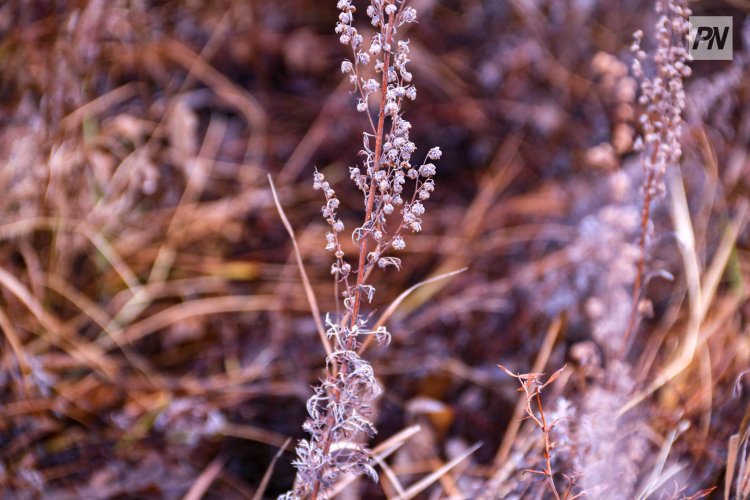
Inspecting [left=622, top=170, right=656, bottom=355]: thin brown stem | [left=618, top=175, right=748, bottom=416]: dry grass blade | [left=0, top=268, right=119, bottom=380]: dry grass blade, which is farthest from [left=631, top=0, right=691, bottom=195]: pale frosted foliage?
[left=0, top=268, right=119, bottom=380]: dry grass blade

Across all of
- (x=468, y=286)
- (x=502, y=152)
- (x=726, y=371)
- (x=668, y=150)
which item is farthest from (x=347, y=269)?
(x=502, y=152)

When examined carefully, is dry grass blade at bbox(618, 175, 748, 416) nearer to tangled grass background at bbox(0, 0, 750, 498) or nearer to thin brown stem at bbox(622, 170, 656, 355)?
tangled grass background at bbox(0, 0, 750, 498)

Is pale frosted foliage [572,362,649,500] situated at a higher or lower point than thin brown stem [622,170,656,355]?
lower

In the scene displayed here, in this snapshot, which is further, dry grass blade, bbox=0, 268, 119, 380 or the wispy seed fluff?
dry grass blade, bbox=0, 268, 119, 380

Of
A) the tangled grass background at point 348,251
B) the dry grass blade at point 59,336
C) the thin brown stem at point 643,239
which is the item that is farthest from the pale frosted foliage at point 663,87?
the dry grass blade at point 59,336

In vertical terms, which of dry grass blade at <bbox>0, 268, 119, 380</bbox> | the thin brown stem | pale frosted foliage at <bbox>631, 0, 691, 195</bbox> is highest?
pale frosted foliage at <bbox>631, 0, 691, 195</bbox>

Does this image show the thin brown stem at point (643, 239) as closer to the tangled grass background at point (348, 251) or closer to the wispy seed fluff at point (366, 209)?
the tangled grass background at point (348, 251)

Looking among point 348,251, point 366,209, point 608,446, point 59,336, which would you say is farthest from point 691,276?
point 59,336

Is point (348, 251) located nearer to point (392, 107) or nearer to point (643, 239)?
point (643, 239)
